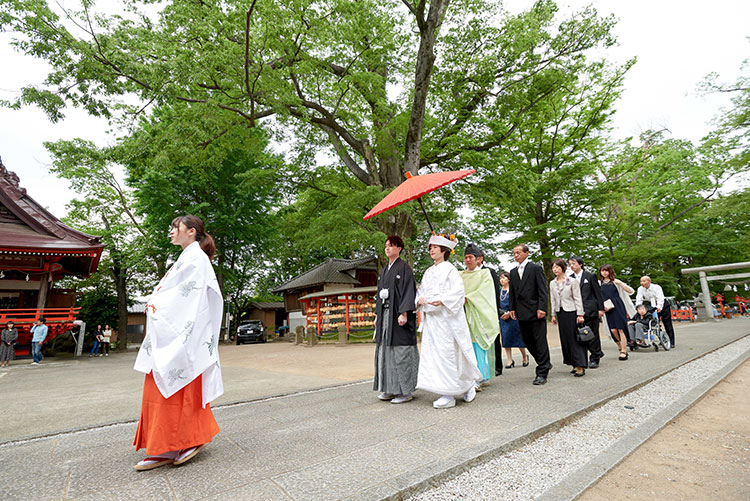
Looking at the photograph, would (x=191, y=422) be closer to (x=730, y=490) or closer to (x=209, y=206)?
(x=730, y=490)

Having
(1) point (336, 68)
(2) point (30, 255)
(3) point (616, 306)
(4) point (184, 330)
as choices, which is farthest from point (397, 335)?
(2) point (30, 255)

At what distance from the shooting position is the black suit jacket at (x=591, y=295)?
20.4ft

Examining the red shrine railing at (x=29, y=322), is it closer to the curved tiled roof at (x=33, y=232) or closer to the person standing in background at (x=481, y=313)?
the curved tiled roof at (x=33, y=232)

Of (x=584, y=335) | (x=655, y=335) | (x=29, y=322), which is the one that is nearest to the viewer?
(x=584, y=335)

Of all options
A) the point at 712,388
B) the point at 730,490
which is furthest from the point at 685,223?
the point at 730,490

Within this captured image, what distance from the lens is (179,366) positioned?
8.34 ft

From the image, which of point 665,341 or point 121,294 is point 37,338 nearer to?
point 121,294

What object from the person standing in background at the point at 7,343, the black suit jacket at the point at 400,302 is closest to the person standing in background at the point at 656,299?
the black suit jacket at the point at 400,302

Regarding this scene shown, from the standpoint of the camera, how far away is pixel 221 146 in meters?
12.5

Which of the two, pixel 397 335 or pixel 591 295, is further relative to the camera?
pixel 591 295

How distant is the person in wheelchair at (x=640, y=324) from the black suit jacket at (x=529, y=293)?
15.8ft

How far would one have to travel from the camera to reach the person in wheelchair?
829 cm

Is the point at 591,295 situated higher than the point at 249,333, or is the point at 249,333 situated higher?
the point at 591,295

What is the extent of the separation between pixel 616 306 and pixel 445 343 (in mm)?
5288
